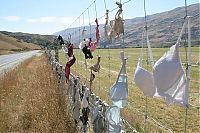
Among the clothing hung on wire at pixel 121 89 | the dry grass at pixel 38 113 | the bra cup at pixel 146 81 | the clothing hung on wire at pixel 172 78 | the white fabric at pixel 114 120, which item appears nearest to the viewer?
the clothing hung on wire at pixel 172 78

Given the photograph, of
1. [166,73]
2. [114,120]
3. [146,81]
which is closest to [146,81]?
[146,81]

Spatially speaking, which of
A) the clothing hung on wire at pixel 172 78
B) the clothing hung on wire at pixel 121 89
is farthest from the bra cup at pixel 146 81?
the clothing hung on wire at pixel 121 89

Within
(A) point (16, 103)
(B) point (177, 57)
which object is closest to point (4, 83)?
(A) point (16, 103)

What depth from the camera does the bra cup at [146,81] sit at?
2.63 metres

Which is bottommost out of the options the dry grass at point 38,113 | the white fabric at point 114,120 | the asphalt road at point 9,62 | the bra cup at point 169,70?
the asphalt road at point 9,62

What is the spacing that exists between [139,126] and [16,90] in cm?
600

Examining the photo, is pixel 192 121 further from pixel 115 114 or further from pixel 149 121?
pixel 115 114

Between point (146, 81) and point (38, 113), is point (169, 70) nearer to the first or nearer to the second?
point (146, 81)

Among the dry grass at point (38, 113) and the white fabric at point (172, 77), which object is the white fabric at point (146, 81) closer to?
the white fabric at point (172, 77)

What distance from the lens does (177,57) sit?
2.27 m

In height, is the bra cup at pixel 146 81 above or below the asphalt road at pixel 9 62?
above

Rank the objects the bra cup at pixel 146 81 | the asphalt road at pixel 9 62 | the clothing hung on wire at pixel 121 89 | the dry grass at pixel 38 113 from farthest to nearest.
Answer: the asphalt road at pixel 9 62 < the dry grass at pixel 38 113 < the clothing hung on wire at pixel 121 89 < the bra cup at pixel 146 81

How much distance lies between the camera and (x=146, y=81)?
8.76 feet

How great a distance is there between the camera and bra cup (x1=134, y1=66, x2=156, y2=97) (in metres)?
2.63
